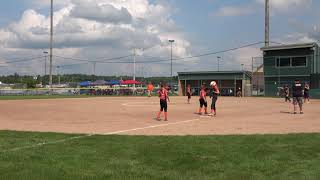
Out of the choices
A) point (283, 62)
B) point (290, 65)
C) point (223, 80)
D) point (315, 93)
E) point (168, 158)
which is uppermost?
point (283, 62)

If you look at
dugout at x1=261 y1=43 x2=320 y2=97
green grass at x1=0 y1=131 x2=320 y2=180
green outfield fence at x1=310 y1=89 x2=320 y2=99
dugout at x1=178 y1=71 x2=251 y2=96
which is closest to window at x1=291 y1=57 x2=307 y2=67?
dugout at x1=261 y1=43 x2=320 y2=97

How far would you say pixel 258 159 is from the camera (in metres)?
9.62

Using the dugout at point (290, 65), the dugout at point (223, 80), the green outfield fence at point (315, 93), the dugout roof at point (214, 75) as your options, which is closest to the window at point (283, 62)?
the dugout at point (290, 65)

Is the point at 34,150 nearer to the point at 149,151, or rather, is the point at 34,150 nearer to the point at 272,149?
the point at 149,151

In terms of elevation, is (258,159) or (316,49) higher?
(316,49)

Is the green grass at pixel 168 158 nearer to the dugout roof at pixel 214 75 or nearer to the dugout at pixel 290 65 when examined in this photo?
the dugout at pixel 290 65

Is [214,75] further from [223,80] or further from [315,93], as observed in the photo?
[315,93]

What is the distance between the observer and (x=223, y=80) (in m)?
70.0

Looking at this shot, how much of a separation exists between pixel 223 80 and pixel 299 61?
13.9m

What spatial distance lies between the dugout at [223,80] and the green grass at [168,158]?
54.9 m

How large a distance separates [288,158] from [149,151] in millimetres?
3001

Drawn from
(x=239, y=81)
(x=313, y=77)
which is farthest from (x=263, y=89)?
(x=313, y=77)

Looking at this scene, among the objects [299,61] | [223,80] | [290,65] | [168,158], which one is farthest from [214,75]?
[168,158]

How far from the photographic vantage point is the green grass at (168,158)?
27.9ft
